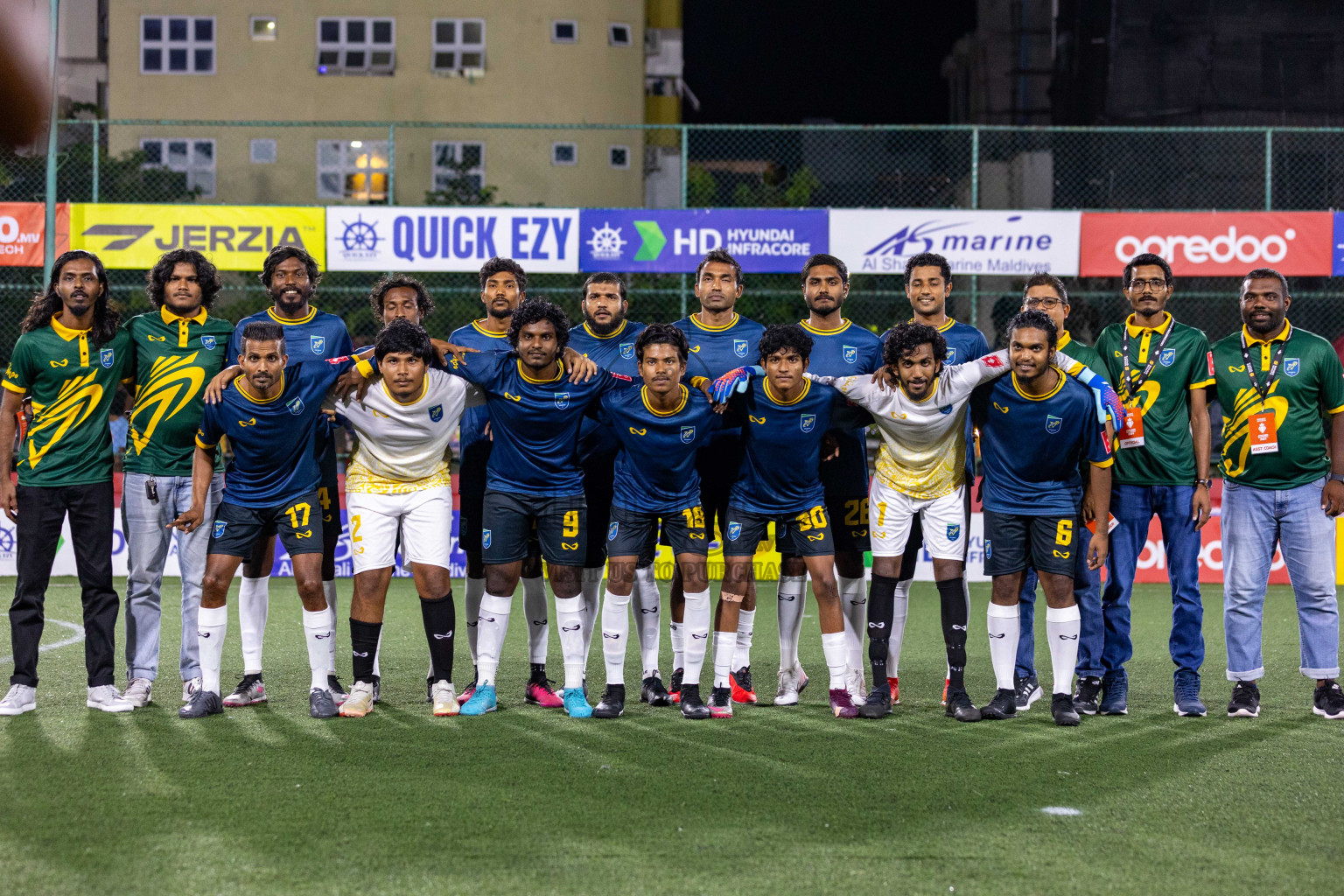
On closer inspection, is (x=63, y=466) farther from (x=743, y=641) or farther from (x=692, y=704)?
(x=743, y=641)

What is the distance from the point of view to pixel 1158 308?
6.35 metres

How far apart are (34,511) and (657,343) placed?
2.95 metres

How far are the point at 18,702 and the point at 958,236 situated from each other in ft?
35.8

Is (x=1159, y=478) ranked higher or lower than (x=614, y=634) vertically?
higher

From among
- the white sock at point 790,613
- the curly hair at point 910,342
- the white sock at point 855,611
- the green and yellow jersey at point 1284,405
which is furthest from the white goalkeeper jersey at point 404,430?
the green and yellow jersey at point 1284,405

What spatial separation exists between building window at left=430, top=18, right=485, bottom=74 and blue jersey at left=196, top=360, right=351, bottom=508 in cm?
2516

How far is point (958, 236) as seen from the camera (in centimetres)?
1438

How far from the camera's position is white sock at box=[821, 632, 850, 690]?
6.12 meters

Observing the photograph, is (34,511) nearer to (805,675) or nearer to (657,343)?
(657,343)

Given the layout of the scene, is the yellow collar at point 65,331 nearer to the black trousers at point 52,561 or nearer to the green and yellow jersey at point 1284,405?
the black trousers at point 52,561

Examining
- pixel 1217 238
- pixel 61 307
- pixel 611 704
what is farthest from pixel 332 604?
pixel 1217 238

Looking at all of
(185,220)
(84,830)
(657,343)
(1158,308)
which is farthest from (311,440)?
(185,220)

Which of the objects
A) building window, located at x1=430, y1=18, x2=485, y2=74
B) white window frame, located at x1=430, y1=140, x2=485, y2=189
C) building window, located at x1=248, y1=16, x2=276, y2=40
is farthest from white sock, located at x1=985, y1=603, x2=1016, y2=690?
building window, located at x1=248, y1=16, x2=276, y2=40

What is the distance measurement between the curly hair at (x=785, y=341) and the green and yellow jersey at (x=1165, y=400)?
1.62 metres
